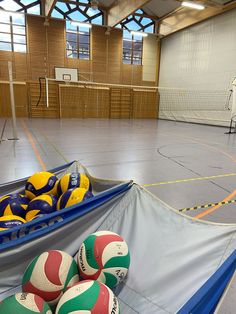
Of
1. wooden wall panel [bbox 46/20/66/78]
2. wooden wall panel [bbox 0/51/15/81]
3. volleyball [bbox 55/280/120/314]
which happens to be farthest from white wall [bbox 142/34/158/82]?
volleyball [bbox 55/280/120/314]

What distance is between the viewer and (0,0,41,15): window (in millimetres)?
15055

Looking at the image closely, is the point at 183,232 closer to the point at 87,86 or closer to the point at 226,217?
the point at 226,217

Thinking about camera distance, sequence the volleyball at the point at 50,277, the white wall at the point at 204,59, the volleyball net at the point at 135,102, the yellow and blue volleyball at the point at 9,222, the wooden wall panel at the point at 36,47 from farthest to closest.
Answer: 1. the wooden wall panel at the point at 36,47
2. the volleyball net at the point at 135,102
3. the white wall at the point at 204,59
4. the yellow and blue volleyball at the point at 9,222
5. the volleyball at the point at 50,277

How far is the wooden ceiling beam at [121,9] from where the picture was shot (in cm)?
1276

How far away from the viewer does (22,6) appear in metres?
15.3

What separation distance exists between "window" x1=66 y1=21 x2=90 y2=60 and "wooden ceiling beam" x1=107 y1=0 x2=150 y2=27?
1.93 metres

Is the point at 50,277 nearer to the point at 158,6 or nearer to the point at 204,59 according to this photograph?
the point at 204,59

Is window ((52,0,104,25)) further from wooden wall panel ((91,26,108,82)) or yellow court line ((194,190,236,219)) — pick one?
yellow court line ((194,190,236,219))

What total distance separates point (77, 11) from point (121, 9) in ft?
11.5

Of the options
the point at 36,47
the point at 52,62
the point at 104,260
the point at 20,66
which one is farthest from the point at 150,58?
the point at 104,260

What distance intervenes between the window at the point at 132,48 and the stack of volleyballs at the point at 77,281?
60.8ft

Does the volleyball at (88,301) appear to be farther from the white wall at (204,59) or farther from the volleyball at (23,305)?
the white wall at (204,59)

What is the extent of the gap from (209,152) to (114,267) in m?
5.22

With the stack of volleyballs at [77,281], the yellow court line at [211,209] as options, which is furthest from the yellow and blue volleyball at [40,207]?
the yellow court line at [211,209]
